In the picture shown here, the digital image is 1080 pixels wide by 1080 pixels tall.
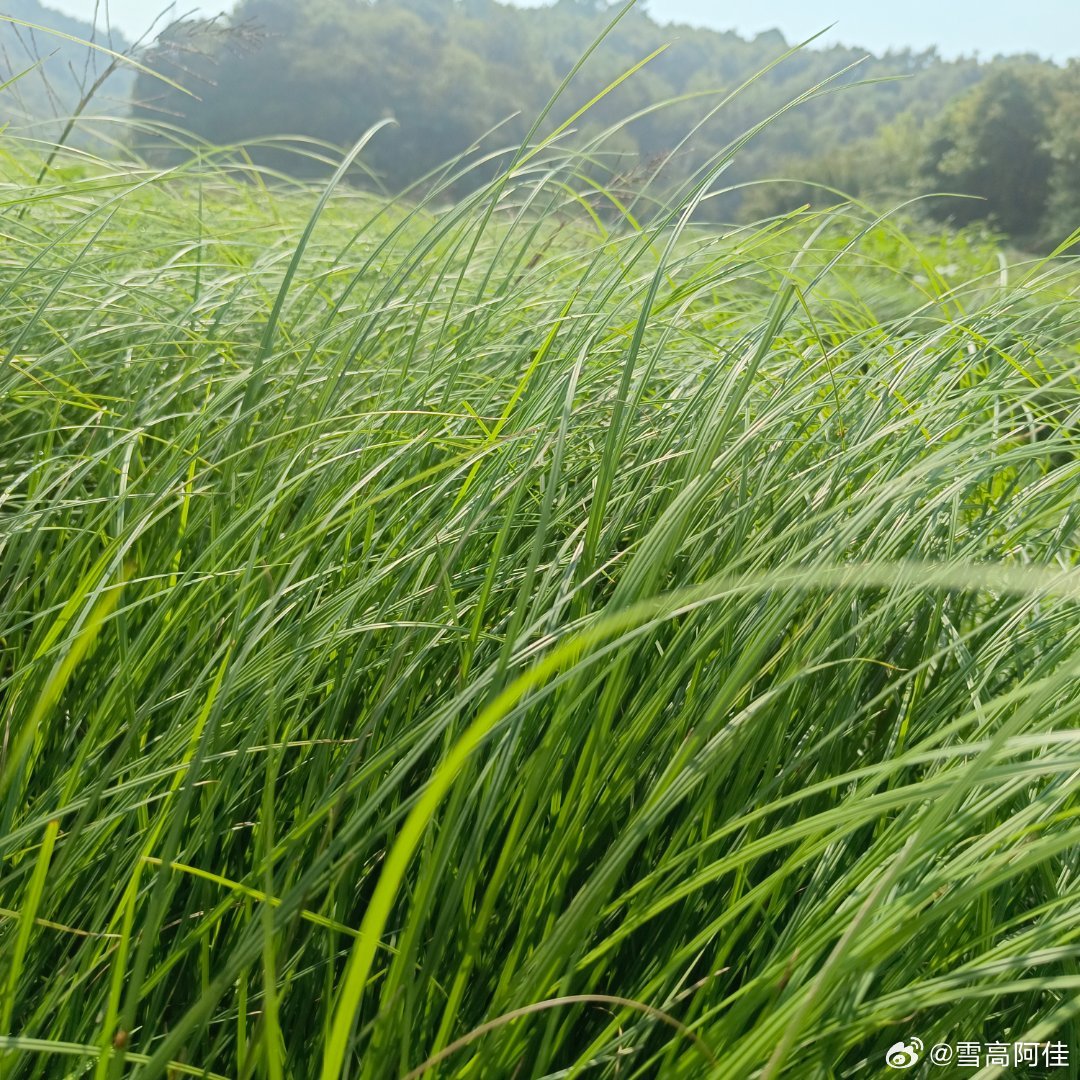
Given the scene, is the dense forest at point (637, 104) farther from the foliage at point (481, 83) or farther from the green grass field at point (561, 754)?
the green grass field at point (561, 754)

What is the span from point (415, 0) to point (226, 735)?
149 ft

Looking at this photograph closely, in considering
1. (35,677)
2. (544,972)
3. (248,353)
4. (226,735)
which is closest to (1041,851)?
(544,972)

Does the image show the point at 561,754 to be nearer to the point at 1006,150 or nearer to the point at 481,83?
the point at 1006,150

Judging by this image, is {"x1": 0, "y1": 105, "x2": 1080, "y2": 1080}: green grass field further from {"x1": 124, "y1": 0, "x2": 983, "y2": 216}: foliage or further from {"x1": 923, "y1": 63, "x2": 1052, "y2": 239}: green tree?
{"x1": 923, "y1": 63, "x2": 1052, "y2": 239}: green tree

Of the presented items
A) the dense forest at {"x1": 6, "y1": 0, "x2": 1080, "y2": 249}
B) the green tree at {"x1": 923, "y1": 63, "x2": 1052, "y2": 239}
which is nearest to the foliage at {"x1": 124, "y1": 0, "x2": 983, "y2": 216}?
the dense forest at {"x1": 6, "y1": 0, "x2": 1080, "y2": 249}

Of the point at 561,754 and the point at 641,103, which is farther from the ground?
the point at 641,103

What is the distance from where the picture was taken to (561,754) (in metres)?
0.84

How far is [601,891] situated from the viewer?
0.63m

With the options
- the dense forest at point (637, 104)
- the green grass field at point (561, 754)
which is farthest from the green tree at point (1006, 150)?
the green grass field at point (561, 754)

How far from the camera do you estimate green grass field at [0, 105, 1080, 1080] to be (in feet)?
2.15

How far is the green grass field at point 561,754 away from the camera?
0.65 metres

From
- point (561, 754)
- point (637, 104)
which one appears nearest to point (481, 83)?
point (637, 104)

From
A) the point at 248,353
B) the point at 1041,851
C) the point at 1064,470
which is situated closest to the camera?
the point at 1041,851

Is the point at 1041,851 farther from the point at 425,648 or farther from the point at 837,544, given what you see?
the point at 425,648
